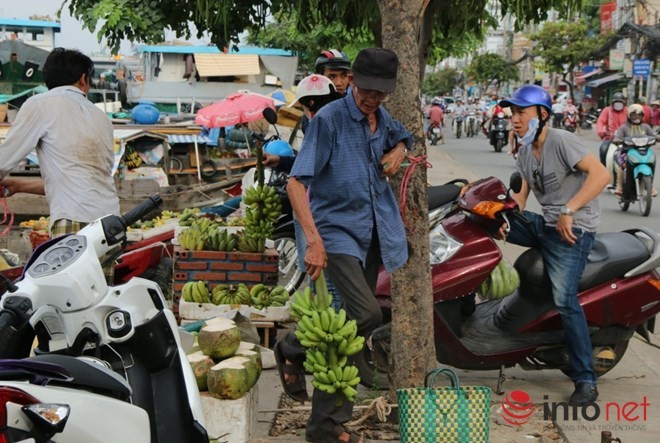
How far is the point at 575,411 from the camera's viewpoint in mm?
5504

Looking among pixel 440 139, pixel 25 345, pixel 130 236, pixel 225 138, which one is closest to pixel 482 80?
pixel 440 139

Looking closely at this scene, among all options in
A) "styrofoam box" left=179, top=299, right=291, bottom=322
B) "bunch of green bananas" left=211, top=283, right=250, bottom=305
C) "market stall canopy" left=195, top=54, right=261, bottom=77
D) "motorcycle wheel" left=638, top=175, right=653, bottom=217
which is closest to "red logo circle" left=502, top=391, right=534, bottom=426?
"styrofoam box" left=179, top=299, right=291, bottom=322

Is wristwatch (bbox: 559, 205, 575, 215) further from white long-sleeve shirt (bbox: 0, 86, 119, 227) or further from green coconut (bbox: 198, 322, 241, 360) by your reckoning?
white long-sleeve shirt (bbox: 0, 86, 119, 227)

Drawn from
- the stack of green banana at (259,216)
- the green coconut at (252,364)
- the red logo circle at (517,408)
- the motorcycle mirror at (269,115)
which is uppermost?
the motorcycle mirror at (269,115)

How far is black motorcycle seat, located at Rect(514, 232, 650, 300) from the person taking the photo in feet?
18.7

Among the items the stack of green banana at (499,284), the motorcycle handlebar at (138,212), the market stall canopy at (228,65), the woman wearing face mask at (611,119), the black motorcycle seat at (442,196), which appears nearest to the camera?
the motorcycle handlebar at (138,212)

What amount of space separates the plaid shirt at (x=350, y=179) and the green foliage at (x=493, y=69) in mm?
69907

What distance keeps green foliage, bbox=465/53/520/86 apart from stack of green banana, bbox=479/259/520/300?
224 feet

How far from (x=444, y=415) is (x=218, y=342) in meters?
1.29

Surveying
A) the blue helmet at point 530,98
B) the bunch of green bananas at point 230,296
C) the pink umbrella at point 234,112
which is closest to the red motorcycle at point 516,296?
the blue helmet at point 530,98

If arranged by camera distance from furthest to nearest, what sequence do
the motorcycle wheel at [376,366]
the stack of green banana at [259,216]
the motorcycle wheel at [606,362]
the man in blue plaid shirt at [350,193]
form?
the stack of green banana at [259,216], the motorcycle wheel at [606,362], the motorcycle wheel at [376,366], the man in blue plaid shirt at [350,193]

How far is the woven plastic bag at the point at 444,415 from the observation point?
4465 mm

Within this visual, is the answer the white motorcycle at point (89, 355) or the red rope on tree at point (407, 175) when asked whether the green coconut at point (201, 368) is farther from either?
the white motorcycle at point (89, 355)

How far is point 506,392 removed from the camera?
5910 mm
